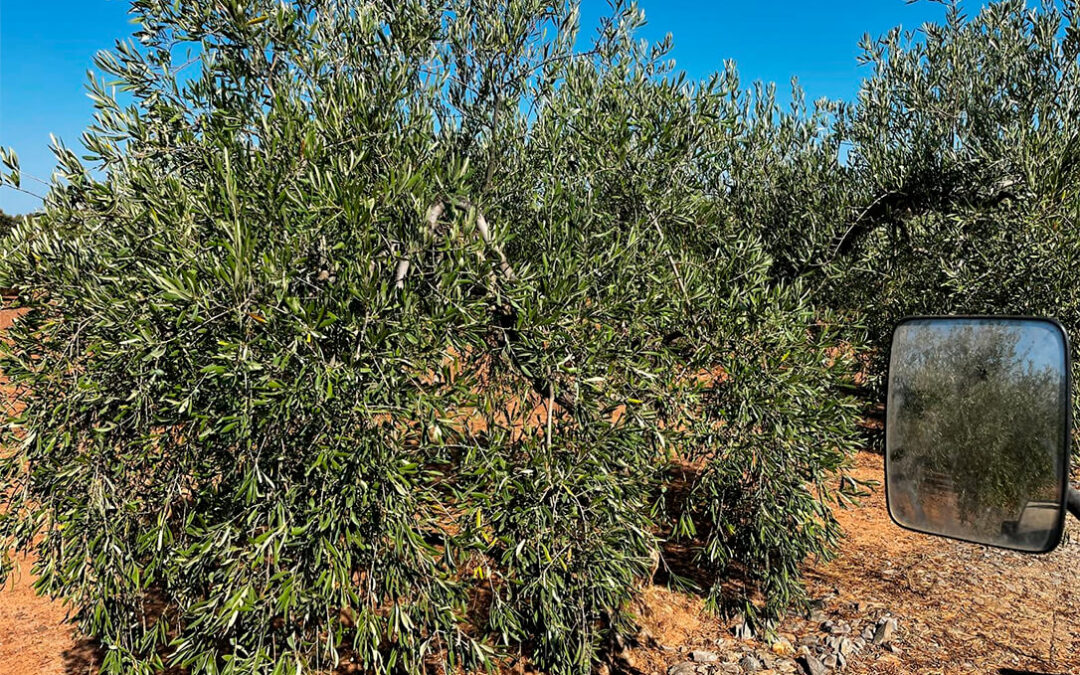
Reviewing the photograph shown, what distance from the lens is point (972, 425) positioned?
10.1 ft

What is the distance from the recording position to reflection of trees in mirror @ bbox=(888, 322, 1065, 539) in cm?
287

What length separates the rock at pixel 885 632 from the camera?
273 inches

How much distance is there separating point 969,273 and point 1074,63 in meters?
3.34

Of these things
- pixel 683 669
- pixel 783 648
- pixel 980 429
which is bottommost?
pixel 683 669

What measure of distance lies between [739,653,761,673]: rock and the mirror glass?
412 centimetres

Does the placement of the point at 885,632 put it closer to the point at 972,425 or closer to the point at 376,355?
the point at 972,425

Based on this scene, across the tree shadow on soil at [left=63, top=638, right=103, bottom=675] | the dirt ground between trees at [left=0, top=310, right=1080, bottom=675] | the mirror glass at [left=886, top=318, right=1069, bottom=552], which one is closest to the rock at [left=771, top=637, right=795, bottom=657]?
the dirt ground between trees at [left=0, top=310, right=1080, bottom=675]

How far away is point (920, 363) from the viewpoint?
3330 millimetres

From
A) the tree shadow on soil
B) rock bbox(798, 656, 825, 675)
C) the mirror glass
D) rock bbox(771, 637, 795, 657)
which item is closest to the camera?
the mirror glass

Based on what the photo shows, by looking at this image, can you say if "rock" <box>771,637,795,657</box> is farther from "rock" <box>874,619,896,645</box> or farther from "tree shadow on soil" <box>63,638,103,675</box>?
"tree shadow on soil" <box>63,638,103,675</box>

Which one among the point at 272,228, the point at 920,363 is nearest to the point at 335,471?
the point at 272,228

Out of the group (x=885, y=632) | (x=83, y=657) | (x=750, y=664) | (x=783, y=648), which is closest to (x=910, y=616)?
(x=885, y=632)

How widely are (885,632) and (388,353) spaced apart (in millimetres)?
5719

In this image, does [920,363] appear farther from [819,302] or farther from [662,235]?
[819,302]
